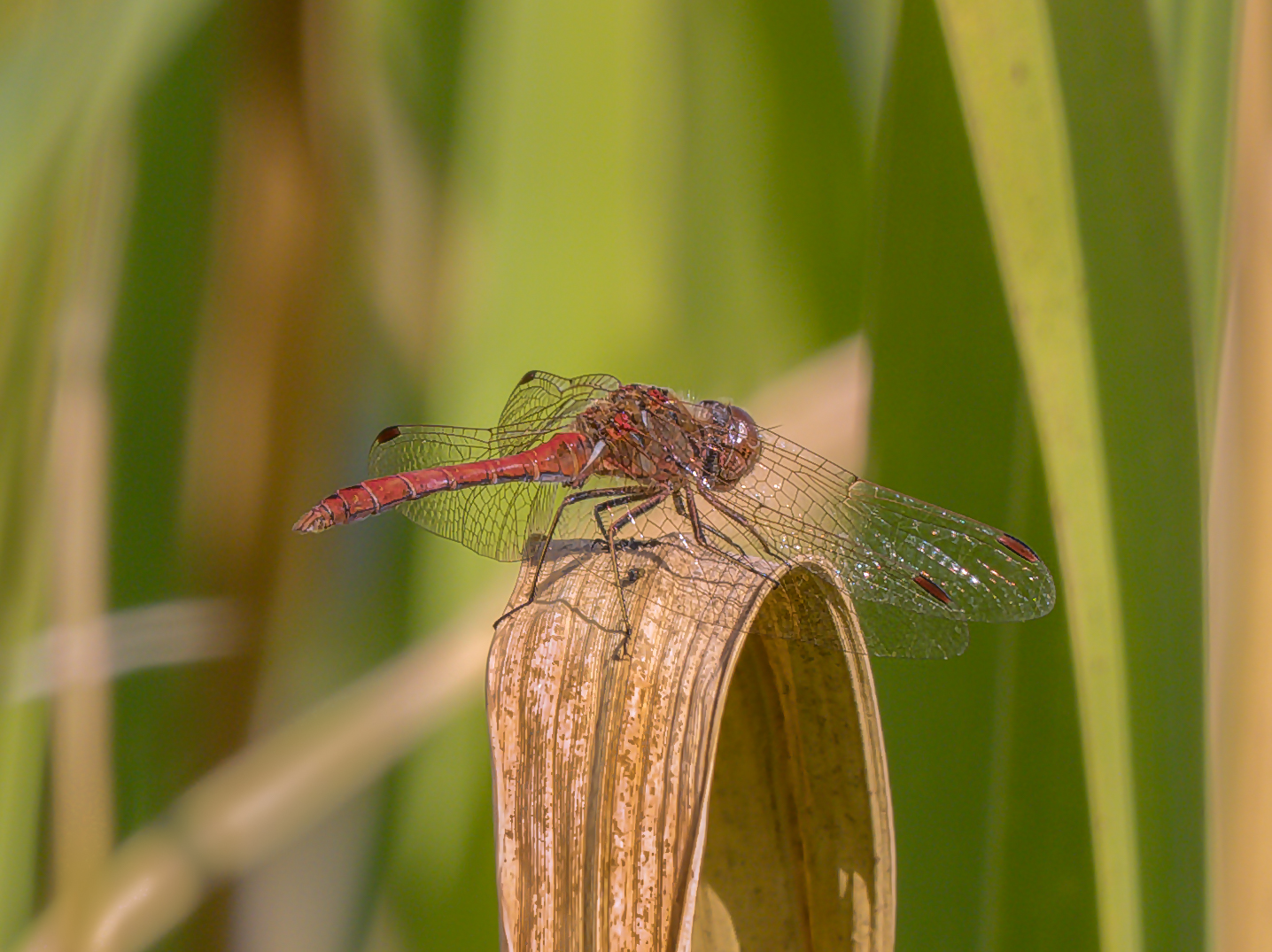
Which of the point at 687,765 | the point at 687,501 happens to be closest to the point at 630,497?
the point at 687,501

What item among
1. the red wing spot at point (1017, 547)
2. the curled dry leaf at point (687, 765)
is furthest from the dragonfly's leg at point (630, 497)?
Result: the red wing spot at point (1017, 547)

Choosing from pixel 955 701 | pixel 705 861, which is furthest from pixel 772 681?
pixel 955 701

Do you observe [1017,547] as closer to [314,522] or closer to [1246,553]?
[1246,553]

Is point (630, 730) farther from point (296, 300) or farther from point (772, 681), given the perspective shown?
point (296, 300)

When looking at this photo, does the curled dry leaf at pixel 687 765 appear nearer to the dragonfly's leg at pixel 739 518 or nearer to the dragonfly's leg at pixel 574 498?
the dragonfly's leg at pixel 574 498

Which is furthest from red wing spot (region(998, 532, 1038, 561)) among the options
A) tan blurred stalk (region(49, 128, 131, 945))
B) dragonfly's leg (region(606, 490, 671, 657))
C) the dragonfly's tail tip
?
tan blurred stalk (region(49, 128, 131, 945))

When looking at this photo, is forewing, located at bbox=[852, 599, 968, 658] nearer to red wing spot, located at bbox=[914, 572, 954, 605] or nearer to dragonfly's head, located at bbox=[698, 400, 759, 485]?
red wing spot, located at bbox=[914, 572, 954, 605]
